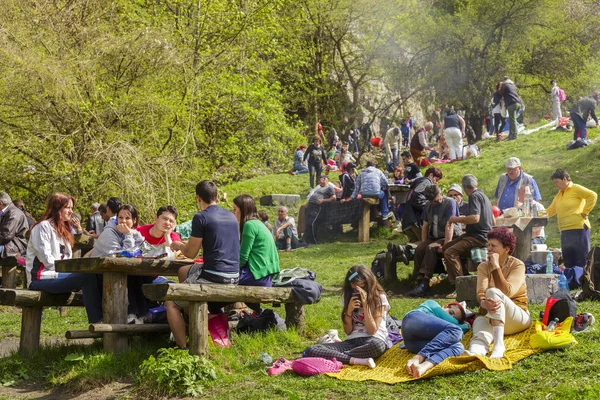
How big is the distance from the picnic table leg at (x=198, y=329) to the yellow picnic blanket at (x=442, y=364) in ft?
4.03

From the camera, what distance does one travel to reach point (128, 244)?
844cm

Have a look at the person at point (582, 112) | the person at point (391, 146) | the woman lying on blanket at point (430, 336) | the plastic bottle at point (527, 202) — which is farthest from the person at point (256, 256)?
the person at point (391, 146)

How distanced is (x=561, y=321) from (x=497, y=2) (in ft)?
88.5

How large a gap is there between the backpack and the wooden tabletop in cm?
463

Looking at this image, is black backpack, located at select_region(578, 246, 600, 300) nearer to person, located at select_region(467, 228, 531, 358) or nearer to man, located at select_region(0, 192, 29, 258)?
person, located at select_region(467, 228, 531, 358)

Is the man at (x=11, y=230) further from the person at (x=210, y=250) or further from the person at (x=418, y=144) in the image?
the person at (x=418, y=144)

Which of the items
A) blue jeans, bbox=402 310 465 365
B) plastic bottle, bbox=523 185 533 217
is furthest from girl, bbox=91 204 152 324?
plastic bottle, bbox=523 185 533 217

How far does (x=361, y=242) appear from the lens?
703 inches

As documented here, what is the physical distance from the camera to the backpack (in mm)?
9297

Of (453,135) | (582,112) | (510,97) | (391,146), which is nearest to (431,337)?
(582,112)

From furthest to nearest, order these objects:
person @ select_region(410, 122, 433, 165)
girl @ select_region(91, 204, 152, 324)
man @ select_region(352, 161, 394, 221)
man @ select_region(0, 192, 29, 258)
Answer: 1. person @ select_region(410, 122, 433, 165)
2. man @ select_region(352, 161, 394, 221)
3. man @ select_region(0, 192, 29, 258)
4. girl @ select_region(91, 204, 152, 324)

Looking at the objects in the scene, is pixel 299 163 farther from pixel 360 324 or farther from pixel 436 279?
pixel 360 324

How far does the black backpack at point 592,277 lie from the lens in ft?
30.5

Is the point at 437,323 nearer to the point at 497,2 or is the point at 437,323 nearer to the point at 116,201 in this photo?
the point at 116,201
